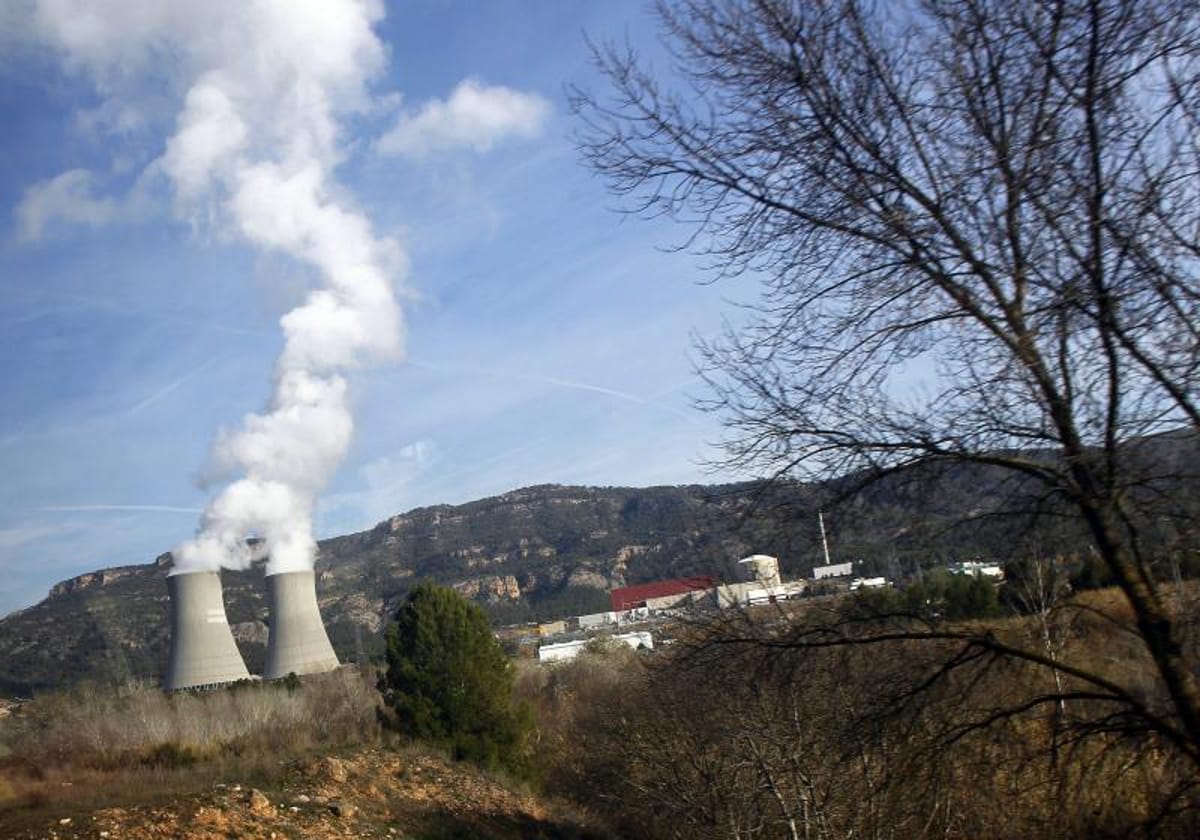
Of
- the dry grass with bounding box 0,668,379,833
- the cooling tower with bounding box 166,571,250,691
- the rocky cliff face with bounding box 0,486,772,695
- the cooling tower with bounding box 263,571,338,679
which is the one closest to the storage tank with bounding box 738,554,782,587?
the dry grass with bounding box 0,668,379,833

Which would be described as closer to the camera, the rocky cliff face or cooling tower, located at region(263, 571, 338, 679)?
cooling tower, located at region(263, 571, 338, 679)

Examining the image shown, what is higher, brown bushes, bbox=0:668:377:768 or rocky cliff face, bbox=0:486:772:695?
rocky cliff face, bbox=0:486:772:695

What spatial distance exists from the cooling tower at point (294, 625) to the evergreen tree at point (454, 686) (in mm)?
9151

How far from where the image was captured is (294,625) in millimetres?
39594

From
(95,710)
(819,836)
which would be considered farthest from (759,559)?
(95,710)

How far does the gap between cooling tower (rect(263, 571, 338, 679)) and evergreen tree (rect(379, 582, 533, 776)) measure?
360 inches

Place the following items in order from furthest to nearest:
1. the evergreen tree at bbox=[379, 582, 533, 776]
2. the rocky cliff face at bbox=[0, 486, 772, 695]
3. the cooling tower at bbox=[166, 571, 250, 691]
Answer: the rocky cliff face at bbox=[0, 486, 772, 695] → the cooling tower at bbox=[166, 571, 250, 691] → the evergreen tree at bbox=[379, 582, 533, 776]

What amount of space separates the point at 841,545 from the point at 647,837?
19129mm

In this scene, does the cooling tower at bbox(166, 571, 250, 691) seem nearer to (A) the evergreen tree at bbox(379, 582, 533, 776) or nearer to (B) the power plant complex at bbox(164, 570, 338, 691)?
(B) the power plant complex at bbox(164, 570, 338, 691)

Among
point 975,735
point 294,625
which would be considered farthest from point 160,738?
point 975,735

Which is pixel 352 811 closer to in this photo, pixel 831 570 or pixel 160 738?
pixel 160 738

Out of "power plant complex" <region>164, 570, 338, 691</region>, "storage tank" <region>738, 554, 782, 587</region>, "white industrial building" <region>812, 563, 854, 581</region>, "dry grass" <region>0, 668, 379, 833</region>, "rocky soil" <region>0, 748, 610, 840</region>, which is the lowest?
"rocky soil" <region>0, 748, 610, 840</region>

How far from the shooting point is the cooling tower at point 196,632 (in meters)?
37.7

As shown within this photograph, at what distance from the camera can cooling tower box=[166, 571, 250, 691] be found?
37.7m
